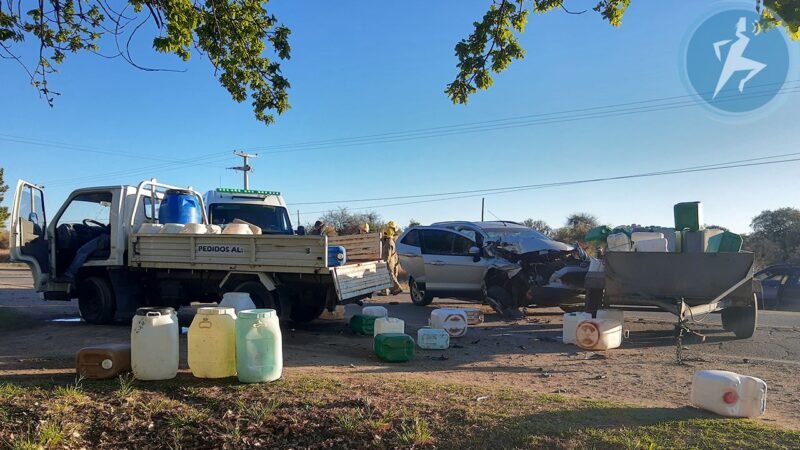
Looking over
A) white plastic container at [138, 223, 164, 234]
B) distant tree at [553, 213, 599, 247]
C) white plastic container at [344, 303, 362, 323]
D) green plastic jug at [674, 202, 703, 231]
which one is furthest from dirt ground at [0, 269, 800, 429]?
distant tree at [553, 213, 599, 247]

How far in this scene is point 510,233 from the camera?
12148mm

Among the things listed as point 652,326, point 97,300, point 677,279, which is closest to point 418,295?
point 652,326

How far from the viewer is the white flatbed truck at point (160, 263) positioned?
843 centimetres

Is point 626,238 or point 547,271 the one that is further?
point 547,271

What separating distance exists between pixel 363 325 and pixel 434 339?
1625 millimetres

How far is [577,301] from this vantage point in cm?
1159

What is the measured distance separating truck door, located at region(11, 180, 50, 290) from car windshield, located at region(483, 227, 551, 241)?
8396 mm

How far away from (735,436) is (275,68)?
662cm

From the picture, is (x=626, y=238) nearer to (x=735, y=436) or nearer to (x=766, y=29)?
(x=766, y=29)

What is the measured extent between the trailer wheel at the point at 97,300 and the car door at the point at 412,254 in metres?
6.30

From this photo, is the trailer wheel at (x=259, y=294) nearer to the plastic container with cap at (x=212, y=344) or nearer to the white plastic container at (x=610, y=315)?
the plastic container with cap at (x=212, y=344)

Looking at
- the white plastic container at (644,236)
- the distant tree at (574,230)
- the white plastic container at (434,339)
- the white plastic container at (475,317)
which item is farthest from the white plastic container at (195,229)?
the distant tree at (574,230)

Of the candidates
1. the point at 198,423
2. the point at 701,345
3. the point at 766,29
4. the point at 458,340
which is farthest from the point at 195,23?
the point at 701,345

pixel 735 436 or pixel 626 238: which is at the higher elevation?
pixel 626 238
